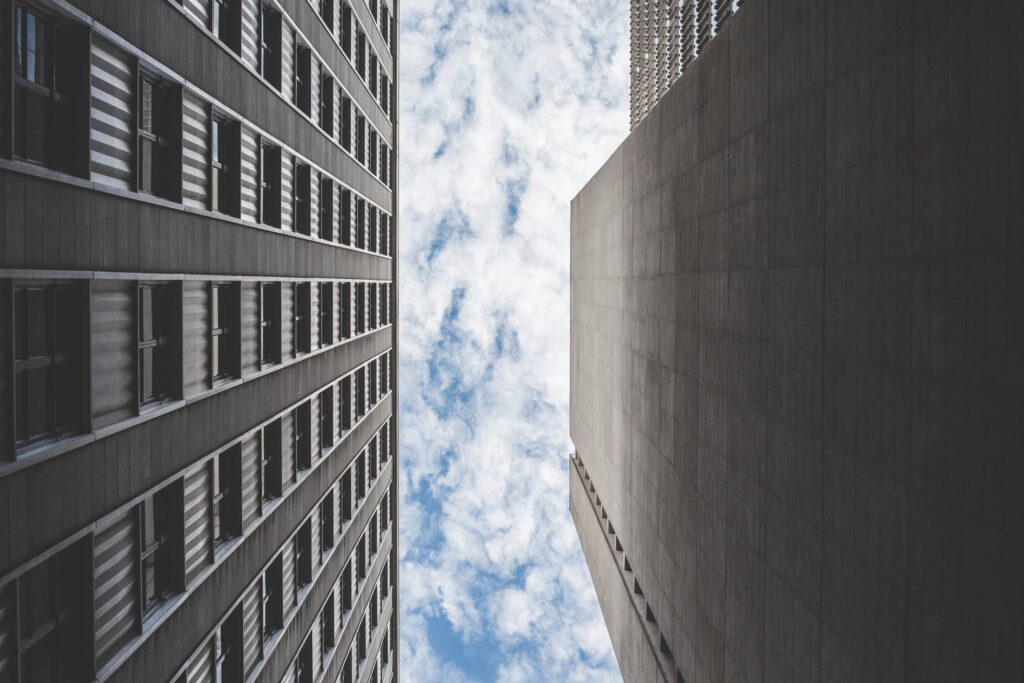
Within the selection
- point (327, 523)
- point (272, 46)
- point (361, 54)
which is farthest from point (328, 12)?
point (327, 523)

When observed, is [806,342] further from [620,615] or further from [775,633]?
[620,615]

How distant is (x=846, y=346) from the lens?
12.2 metres

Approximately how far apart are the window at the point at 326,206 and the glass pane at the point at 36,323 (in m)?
17.2

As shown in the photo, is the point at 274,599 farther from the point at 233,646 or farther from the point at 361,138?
the point at 361,138

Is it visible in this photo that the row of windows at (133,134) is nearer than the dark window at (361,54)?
Yes

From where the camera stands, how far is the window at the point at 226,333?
1750 centimetres

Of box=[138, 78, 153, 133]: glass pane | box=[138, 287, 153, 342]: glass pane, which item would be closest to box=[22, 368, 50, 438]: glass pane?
box=[138, 287, 153, 342]: glass pane

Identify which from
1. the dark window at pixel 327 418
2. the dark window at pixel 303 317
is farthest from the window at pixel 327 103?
the dark window at pixel 327 418

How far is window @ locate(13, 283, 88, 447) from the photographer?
33.8 feet

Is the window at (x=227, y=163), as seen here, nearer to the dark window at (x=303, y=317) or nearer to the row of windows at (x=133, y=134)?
the row of windows at (x=133, y=134)

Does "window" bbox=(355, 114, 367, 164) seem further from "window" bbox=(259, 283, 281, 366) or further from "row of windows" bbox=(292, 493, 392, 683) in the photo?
"row of windows" bbox=(292, 493, 392, 683)

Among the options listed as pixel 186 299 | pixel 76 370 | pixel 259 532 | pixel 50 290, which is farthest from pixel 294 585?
pixel 50 290

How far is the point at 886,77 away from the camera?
10898 millimetres

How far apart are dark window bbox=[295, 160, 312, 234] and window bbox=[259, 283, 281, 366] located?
3.61 m
